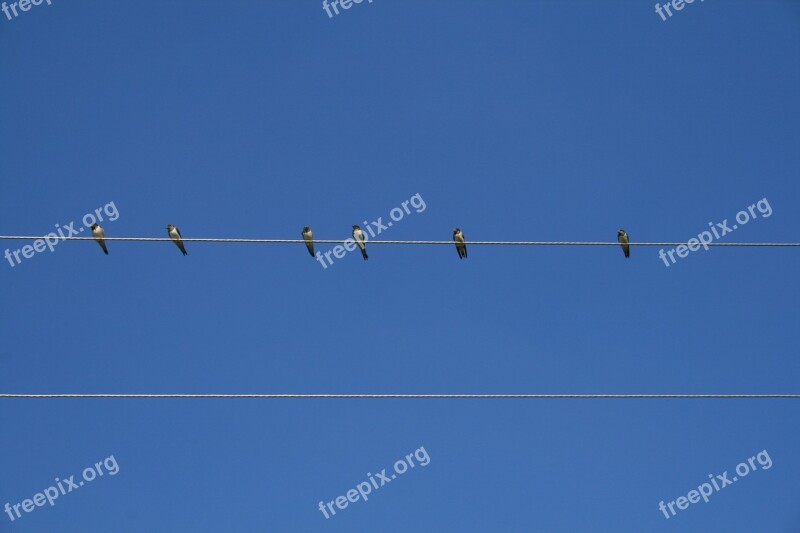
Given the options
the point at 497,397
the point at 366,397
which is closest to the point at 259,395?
the point at 366,397

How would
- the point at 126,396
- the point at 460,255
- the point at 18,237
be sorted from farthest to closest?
the point at 460,255 → the point at 18,237 → the point at 126,396

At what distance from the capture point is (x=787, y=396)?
33.9 ft

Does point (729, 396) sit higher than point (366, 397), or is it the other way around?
point (366, 397)

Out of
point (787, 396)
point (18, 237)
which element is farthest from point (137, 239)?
point (787, 396)

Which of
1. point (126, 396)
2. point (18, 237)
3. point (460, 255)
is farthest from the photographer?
point (460, 255)

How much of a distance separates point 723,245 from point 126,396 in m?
7.27

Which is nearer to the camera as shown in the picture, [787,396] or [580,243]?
[787,396]

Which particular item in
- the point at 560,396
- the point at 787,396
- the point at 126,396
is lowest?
the point at 787,396

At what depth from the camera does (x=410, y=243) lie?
11.1 metres

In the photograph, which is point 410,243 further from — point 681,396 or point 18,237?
point 18,237

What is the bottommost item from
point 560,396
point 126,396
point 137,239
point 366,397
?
point 560,396

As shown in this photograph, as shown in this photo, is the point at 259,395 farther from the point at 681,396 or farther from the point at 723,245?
the point at 723,245

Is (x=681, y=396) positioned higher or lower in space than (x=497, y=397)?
lower

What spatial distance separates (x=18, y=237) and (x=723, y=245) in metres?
8.52
